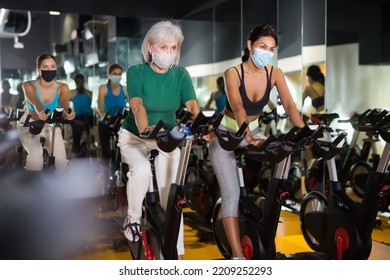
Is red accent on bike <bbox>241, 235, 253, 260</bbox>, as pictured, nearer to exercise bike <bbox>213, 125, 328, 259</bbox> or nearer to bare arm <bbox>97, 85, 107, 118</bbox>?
exercise bike <bbox>213, 125, 328, 259</bbox>

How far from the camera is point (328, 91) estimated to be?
6328 millimetres

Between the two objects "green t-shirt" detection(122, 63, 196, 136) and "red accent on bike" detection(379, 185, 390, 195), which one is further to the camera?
"red accent on bike" detection(379, 185, 390, 195)

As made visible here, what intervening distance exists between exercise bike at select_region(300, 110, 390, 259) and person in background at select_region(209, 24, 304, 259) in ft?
1.44

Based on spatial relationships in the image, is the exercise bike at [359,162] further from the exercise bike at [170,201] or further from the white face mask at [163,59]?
the white face mask at [163,59]

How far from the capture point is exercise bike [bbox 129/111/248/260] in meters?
2.93

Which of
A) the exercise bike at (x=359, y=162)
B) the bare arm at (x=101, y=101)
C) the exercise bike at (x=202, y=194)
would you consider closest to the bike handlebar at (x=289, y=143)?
the exercise bike at (x=202, y=194)

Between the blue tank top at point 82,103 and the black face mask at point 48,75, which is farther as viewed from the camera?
the blue tank top at point 82,103

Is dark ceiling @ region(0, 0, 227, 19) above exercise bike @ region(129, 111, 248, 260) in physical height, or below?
above

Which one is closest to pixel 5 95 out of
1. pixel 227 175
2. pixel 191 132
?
pixel 227 175

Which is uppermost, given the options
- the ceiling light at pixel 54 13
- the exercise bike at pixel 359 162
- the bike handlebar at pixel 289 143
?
the ceiling light at pixel 54 13

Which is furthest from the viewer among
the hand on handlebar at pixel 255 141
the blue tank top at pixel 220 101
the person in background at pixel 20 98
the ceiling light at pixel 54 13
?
the blue tank top at pixel 220 101

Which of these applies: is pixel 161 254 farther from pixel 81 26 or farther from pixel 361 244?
pixel 81 26

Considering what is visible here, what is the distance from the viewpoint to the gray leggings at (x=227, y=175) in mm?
3473

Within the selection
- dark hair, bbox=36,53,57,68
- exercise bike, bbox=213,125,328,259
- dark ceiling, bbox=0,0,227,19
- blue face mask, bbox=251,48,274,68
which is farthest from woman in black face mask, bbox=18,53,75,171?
blue face mask, bbox=251,48,274,68
